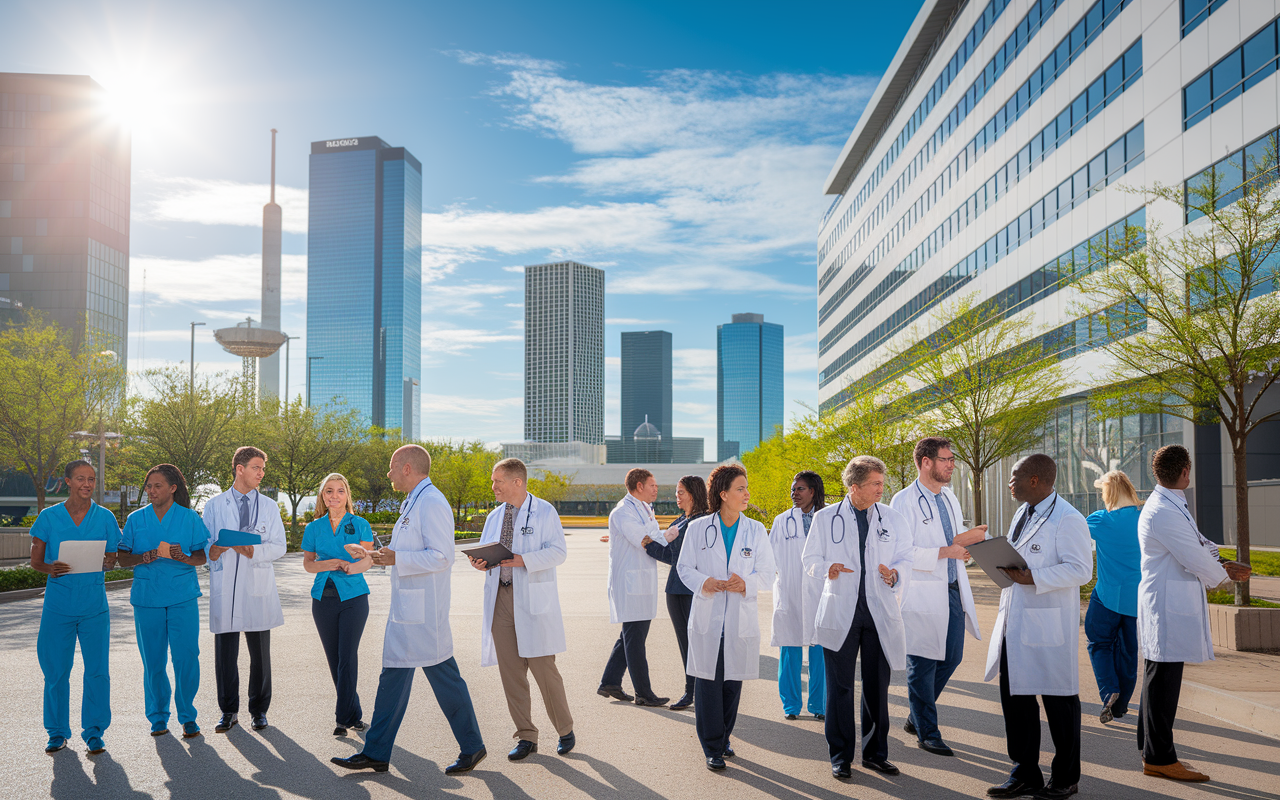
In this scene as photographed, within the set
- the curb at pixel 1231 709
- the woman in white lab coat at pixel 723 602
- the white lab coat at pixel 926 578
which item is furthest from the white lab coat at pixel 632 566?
the curb at pixel 1231 709

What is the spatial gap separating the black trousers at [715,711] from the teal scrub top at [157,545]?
3.73 meters

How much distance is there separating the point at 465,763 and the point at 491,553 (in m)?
1.32

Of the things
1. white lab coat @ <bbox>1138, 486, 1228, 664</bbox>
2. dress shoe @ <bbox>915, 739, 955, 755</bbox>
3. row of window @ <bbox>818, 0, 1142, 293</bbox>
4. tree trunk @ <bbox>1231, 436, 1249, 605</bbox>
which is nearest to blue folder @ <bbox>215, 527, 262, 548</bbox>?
dress shoe @ <bbox>915, 739, 955, 755</bbox>

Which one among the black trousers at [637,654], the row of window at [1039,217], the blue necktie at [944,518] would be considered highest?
the row of window at [1039,217]

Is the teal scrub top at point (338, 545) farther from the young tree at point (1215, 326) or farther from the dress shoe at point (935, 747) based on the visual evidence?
the young tree at point (1215, 326)

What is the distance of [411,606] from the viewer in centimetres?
596

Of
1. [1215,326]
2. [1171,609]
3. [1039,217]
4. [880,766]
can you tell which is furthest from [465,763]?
[1039,217]

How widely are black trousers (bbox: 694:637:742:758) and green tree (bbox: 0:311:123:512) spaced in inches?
1043

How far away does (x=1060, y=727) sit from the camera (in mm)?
5301

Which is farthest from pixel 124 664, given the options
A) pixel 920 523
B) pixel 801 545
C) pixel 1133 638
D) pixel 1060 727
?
pixel 1133 638

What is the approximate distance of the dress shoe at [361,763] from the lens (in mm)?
5781

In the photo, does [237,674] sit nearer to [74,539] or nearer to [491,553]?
[74,539]

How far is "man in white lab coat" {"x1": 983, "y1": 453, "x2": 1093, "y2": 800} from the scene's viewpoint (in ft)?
17.2

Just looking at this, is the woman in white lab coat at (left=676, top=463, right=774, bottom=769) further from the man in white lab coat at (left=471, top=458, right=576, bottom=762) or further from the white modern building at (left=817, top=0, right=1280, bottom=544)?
the white modern building at (left=817, top=0, right=1280, bottom=544)
